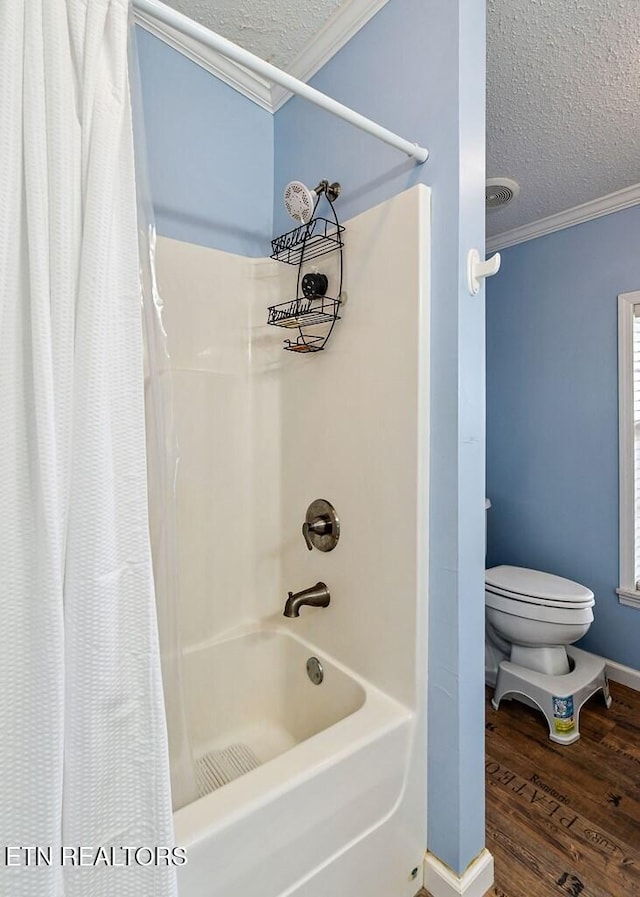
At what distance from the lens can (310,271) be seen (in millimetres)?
1441

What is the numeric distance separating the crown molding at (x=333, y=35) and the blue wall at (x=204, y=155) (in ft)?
0.78

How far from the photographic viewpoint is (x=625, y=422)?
2193 mm

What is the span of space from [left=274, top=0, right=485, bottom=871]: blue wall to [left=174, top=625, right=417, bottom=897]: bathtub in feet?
0.48

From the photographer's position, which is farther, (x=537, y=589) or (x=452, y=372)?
(x=537, y=589)

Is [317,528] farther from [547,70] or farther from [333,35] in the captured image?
[547,70]

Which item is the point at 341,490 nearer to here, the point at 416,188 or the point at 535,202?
the point at 416,188

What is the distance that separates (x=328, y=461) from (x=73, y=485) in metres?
0.83

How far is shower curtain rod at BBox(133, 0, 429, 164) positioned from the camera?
2.41 feet

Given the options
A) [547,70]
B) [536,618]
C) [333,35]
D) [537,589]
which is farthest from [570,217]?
[536,618]

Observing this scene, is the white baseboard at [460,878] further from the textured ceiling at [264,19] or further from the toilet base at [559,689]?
the textured ceiling at [264,19]

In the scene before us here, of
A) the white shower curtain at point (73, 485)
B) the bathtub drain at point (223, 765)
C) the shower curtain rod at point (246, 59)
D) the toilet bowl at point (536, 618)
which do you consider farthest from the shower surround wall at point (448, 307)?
the toilet bowl at point (536, 618)

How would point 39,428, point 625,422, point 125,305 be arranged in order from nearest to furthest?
point 39,428, point 125,305, point 625,422

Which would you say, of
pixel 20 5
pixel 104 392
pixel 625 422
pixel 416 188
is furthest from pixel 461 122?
pixel 625 422

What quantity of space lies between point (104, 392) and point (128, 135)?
17.1 inches
